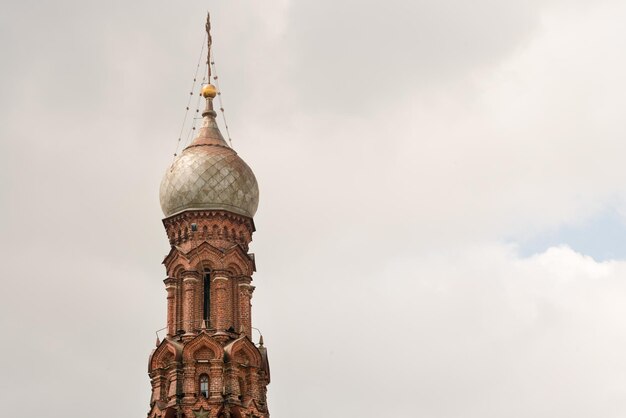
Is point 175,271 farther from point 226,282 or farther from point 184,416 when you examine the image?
point 184,416

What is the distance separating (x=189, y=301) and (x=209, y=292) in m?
1.22

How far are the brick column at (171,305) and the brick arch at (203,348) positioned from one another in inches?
69.2

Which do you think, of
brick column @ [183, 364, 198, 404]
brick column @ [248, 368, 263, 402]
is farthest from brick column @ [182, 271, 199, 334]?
brick column @ [248, 368, 263, 402]

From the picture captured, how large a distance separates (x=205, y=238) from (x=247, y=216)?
102 inches

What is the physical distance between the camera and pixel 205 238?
229ft

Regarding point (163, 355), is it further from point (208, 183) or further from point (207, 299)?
point (208, 183)

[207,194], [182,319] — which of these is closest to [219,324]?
[182,319]

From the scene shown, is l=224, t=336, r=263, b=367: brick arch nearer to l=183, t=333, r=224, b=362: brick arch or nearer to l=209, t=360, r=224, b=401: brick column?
l=183, t=333, r=224, b=362: brick arch

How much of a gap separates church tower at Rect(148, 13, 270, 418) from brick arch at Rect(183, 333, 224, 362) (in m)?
0.05

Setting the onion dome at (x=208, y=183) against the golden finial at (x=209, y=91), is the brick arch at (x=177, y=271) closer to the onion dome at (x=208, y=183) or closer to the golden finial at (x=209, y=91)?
the onion dome at (x=208, y=183)

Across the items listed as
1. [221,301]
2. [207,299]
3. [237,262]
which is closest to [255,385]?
[221,301]

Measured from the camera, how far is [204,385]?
66438 millimetres

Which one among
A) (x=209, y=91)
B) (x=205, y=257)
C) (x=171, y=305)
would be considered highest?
(x=209, y=91)

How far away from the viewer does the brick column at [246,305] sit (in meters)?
68.8
